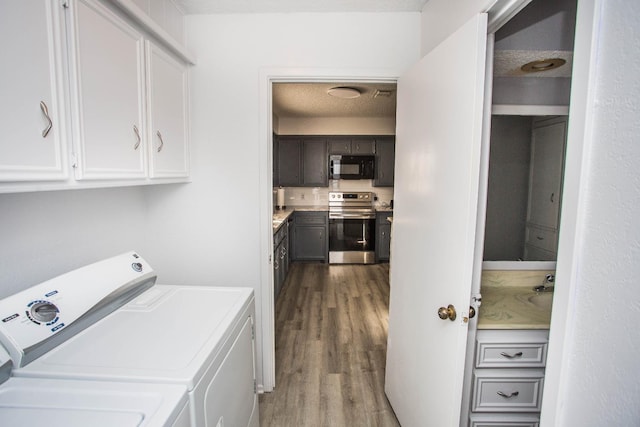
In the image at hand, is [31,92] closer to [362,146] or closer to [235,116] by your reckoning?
[235,116]

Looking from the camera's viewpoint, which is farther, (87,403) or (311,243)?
(311,243)

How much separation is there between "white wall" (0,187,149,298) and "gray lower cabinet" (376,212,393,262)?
3.78 m

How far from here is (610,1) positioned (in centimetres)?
57

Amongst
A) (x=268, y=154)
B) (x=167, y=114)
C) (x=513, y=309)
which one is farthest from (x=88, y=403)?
(x=513, y=309)

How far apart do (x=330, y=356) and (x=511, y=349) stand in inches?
57.0

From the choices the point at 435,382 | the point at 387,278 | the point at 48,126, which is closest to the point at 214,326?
the point at 48,126

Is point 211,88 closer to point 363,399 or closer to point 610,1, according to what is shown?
point 610,1

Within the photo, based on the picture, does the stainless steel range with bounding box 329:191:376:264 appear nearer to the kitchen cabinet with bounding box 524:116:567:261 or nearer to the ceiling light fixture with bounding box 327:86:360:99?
the ceiling light fixture with bounding box 327:86:360:99

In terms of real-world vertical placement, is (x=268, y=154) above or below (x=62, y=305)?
above

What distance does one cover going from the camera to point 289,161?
5.14 m

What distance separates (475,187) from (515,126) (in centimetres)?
101

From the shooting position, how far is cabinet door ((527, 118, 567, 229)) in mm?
1731

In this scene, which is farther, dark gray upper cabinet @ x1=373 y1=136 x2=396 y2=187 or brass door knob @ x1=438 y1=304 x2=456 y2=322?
dark gray upper cabinet @ x1=373 y1=136 x2=396 y2=187

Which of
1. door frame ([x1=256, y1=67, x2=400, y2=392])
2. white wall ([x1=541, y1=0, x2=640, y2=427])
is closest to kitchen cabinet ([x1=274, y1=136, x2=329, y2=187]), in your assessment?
door frame ([x1=256, y1=67, x2=400, y2=392])
